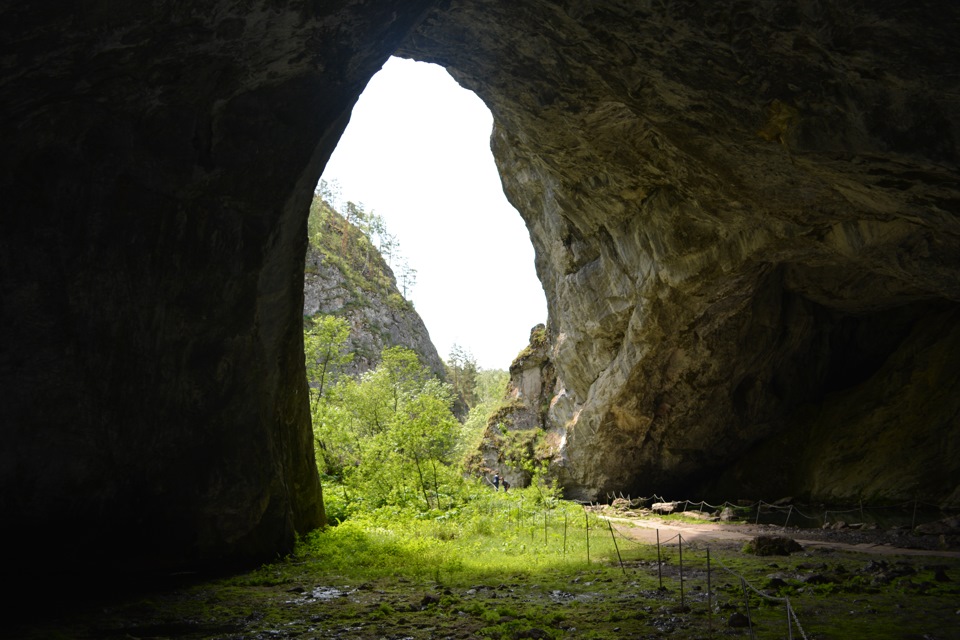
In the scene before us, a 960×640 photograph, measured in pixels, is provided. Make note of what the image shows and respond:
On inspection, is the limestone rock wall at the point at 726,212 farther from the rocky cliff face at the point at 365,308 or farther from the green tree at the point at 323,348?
the rocky cliff face at the point at 365,308

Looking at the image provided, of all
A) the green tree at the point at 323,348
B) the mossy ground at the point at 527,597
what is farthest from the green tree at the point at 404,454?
the mossy ground at the point at 527,597

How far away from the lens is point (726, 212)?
54.8 feet

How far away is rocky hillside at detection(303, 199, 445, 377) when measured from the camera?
206ft

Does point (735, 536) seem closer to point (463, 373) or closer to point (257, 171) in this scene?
point (257, 171)

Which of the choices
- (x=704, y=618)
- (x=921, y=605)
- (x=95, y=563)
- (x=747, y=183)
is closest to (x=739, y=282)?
(x=747, y=183)

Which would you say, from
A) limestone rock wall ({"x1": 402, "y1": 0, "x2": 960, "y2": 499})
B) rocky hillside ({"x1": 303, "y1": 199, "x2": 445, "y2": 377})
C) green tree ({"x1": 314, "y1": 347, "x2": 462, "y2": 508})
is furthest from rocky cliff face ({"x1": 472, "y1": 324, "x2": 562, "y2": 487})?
rocky hillside ({"x1": 303, "y1": 199, "x2": 445, "y2": 377})

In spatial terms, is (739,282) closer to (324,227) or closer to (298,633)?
(298,633)

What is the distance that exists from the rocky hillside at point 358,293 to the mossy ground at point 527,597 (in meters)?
48.8

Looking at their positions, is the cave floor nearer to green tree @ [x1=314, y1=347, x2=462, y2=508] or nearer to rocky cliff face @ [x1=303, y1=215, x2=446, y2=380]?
green tree @ [x1=314, y1=347, x2=462, y2=508]

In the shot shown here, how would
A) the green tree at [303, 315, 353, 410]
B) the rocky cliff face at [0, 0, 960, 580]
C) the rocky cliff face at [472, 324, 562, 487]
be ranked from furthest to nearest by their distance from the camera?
the rocky cliff face at [472, 324, 562, 487], the green tree at [303, 315, 353, 410], the rocky cliff face at [0, 0, 960, 580]

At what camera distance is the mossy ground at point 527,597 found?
662cm

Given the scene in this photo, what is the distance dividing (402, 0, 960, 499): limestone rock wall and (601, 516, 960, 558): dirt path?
204 inches

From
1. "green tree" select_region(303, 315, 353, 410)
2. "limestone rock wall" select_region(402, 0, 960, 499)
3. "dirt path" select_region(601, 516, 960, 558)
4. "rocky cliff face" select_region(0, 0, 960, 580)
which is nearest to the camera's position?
"rocky cliff face" select_region(0, 0, 960, 580)

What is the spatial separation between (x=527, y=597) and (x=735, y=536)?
9.83 m
